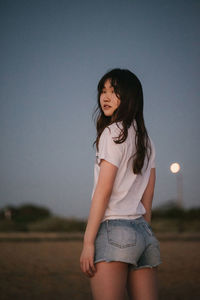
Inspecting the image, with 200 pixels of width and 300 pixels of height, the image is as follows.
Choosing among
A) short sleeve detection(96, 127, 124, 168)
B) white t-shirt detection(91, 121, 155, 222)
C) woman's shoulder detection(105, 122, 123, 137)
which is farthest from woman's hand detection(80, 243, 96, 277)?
woman's shoulder detection(105, 122, 123, 137)

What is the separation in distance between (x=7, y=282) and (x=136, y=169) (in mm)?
5056

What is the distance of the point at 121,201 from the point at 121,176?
0.11 metres

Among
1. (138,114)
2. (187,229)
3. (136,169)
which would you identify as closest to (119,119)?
(138,114)

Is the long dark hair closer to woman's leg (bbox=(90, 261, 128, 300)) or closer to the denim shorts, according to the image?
the denim shorts

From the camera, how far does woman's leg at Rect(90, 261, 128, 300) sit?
1.42 m

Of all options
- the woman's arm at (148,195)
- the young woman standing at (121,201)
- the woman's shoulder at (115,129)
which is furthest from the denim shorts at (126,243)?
the woman's shoulder at (115,129)

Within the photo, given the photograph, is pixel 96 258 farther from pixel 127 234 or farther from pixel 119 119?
pixel 119 119

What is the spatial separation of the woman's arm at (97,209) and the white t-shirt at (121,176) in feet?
0.15

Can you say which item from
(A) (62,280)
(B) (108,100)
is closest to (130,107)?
(B) (108,100)

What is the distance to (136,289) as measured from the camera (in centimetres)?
159

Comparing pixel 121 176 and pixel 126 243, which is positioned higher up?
pixel 121 176

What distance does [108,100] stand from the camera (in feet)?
5.63

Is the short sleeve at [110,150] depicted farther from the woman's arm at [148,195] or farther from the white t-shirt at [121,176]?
the woman's arm at [148,195]

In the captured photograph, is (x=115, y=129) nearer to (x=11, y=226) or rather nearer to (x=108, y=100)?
(x=108, y=100)
